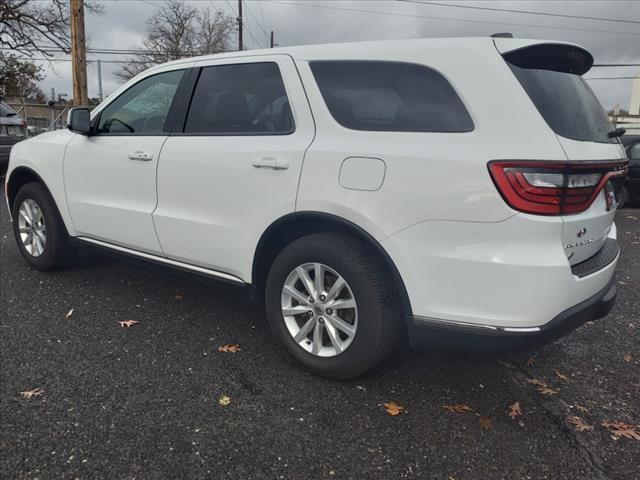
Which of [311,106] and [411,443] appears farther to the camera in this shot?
[311,106]

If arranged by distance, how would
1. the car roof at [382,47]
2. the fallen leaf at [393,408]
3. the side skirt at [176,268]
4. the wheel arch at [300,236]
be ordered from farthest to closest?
the side skirt at [176,268] < the fallen leaf at [393,408] < the wheel arch at [300,236] < the car roof at [382,47]

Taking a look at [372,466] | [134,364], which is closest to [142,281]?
[134,364]

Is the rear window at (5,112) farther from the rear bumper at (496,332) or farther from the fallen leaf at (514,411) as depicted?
the fallen leaf at (514,411)

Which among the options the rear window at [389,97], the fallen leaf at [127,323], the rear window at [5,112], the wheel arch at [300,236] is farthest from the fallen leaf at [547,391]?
the rear window at [5,112]

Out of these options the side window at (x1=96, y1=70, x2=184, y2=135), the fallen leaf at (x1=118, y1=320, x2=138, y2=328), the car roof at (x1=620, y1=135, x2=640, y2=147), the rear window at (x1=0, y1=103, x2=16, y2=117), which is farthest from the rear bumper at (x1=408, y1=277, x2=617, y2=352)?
the rear window at (x1=0, y1=103, x2=16, y2=117)

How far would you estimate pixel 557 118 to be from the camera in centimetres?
220

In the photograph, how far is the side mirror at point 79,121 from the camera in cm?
376

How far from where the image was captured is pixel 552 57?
2.40 m

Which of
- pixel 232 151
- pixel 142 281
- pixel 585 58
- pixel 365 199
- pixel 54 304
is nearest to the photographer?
pixel 365 199

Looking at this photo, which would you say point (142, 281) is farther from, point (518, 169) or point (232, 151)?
point (518, 169)

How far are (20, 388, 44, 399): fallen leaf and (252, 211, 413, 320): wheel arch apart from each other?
4.14ft

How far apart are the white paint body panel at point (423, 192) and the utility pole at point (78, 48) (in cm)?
1102

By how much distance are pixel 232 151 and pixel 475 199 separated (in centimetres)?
148

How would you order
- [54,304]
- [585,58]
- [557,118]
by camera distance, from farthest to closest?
[54,304], [585,58], [557,118]
